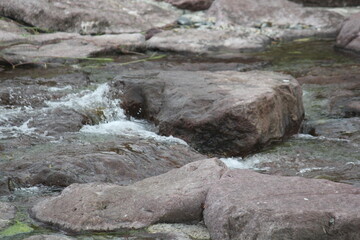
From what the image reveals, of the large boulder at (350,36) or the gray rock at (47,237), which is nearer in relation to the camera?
the gray rock at (47,237)

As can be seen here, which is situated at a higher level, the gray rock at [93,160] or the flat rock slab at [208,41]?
the gray rock at [93,160]

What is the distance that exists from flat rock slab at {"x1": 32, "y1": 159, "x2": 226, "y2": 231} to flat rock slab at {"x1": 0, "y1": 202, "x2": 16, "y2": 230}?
116mm

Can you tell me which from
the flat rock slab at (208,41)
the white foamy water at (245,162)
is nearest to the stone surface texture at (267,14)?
the flat rock slab at (208,41)

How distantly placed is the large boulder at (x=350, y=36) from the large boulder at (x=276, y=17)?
75 cm

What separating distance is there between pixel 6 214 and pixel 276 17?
313 inches

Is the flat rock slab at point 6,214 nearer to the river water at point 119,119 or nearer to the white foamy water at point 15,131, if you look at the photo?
the river water at point 119,119

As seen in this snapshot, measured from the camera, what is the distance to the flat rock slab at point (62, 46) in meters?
7.57

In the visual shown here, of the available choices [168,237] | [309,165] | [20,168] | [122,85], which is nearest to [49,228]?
[168,237]

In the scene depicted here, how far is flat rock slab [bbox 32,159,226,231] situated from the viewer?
3.25 m

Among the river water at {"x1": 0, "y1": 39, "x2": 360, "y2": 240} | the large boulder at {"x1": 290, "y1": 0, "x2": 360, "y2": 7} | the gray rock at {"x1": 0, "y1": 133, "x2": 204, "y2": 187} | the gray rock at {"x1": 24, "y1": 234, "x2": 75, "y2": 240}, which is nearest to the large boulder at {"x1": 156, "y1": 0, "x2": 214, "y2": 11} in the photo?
the large boulder at {"x1": 290, "y1": 0, "x2": 360, "y2": 7}

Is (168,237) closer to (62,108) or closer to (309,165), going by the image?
(309,165)

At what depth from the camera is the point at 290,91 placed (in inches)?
218

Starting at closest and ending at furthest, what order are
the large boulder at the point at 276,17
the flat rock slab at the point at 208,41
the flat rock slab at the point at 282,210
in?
the flat rock slab at the point at 282,210
the flat rock slab at the point at 208,41
the large boulder at the point at 276,17

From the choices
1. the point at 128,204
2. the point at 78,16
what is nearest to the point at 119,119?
the point at 128,204
